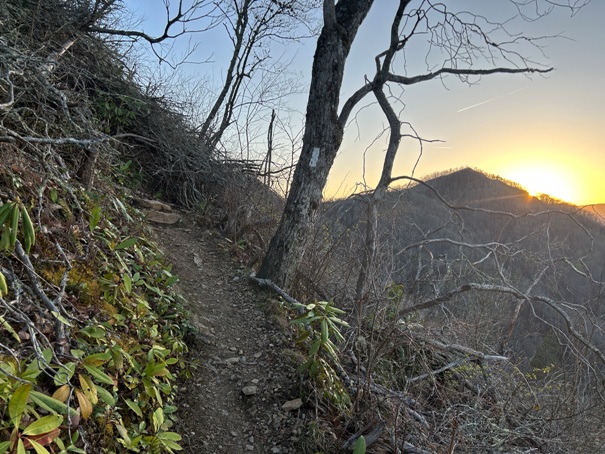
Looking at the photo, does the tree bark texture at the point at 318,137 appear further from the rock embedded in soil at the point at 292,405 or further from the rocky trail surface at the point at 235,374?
the rock embedded in soil at the point at 292,405

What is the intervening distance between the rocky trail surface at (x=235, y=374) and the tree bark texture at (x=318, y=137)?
53 cm

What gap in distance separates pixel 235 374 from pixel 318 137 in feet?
8.33

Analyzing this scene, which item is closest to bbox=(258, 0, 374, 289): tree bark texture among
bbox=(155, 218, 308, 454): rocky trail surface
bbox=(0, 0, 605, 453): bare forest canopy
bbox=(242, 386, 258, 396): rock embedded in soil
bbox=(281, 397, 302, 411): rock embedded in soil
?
bbox=(0, 0, 605, 453): bare forest canopy

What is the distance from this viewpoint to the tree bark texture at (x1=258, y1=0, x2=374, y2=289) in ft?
12.8

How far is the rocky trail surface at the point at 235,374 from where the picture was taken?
241 centimetres

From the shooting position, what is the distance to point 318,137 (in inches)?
157

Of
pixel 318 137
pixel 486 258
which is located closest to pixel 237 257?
pixel 318 137

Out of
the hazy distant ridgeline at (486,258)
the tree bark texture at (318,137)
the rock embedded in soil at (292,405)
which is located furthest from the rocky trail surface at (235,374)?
the hazy distant ridgeline at (486,258)

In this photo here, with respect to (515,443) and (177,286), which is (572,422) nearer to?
(515,443)

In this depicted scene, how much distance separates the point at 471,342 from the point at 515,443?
2.01m

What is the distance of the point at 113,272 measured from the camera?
2.67 meters

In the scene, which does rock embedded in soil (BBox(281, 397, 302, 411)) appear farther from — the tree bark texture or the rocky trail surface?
the tree bark texture

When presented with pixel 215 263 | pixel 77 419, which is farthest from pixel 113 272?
pixel 215 263

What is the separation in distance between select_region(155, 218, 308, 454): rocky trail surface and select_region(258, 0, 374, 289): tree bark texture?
53cm
